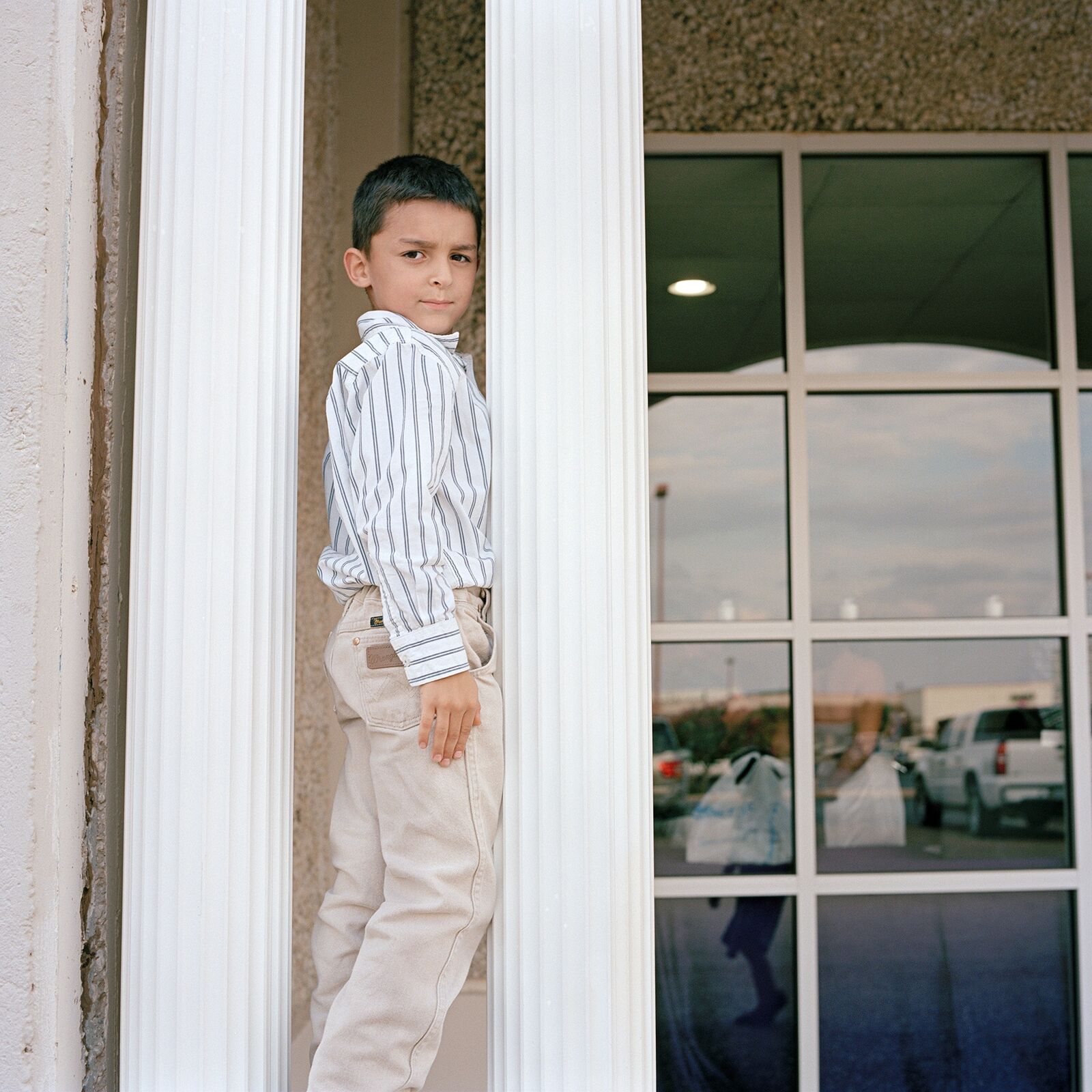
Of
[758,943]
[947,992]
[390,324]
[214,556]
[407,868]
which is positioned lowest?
[947,992]

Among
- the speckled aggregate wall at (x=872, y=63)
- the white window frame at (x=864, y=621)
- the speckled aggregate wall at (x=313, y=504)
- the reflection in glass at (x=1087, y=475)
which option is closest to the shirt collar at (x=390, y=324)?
the speckled aggregate wall at (x=313, y=504)

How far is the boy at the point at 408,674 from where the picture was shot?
1.55m

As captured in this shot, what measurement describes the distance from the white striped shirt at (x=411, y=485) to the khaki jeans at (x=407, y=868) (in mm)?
73

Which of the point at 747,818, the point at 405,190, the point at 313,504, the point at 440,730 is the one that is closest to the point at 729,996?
the point at 747,818

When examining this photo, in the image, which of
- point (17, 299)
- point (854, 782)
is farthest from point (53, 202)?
point (854, 782)

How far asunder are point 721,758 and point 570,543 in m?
2.47

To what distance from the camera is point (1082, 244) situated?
3885 mm

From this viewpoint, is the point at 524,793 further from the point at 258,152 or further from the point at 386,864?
the point at 258,152

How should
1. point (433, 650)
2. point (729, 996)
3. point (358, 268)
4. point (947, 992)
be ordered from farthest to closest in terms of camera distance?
point (947, 992), point (729, 996), point (358, 268), point (433, 650)

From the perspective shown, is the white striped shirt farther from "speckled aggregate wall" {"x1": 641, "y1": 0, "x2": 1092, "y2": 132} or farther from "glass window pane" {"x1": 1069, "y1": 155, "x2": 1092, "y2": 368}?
"glass window pane" {"x1": 1069, "y1": 155, "x2": 1092, "y2": 368}

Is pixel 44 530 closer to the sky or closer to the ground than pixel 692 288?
closer to the ground

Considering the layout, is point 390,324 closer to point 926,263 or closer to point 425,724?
point 425,724

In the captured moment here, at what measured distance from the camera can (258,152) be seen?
1738mm

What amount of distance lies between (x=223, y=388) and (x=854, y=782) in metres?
3.12
